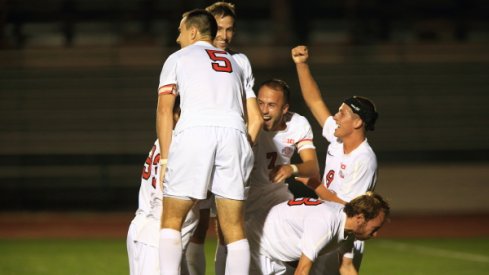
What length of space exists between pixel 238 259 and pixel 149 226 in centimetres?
71

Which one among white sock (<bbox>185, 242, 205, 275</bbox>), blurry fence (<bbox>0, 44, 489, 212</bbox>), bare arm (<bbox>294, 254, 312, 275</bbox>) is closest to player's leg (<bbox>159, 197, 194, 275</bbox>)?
bare arm (<bbox>294, 254, 312, 275</bbox>)

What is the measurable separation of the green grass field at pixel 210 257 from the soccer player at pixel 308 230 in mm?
2715

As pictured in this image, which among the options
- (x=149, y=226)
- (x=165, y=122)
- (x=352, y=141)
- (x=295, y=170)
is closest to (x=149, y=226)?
(x=149, y=226)

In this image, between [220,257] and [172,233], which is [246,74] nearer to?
[172,233]

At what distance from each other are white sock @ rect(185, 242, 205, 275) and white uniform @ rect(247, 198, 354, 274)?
48 cm

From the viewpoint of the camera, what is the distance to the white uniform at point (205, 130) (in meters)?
5.61

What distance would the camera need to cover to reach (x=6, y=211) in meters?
15.0

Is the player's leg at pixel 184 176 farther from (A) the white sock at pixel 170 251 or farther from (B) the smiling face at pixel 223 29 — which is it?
(B) the smiling face at pixel 223 29

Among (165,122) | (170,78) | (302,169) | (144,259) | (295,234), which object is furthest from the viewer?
(302,169)

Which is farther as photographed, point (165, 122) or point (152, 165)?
point (152, 165)

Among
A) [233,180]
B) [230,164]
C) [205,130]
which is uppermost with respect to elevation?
[205,130]

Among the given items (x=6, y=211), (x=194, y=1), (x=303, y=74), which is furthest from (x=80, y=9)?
(x=303, y=74)

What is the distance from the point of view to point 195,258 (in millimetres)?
6676

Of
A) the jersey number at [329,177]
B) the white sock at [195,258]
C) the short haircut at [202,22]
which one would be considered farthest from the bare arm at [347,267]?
the short haircut at [202,22]
